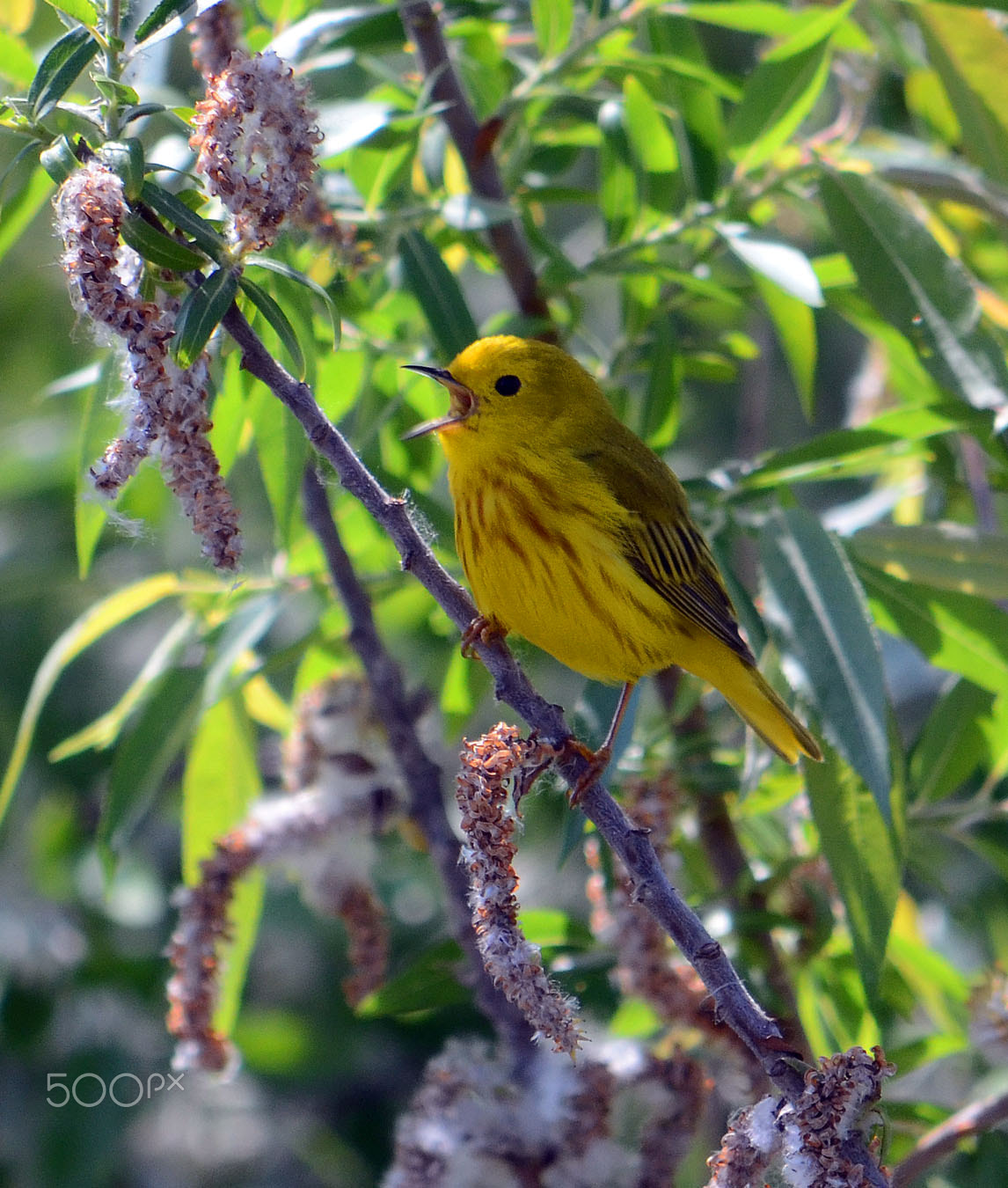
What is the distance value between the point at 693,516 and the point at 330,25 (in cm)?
87

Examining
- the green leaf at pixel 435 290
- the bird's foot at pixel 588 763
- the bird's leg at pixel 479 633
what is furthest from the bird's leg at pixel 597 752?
the green leaf at pixel 435 290

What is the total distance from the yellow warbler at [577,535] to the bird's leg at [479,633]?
0.01m

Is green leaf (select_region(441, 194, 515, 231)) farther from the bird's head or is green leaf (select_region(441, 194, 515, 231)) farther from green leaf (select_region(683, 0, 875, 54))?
green leaf (select_region(683, 0, 875, 54))

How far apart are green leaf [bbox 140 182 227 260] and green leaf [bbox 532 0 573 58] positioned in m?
0.99

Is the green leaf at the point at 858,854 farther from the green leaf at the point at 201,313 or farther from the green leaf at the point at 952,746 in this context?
the green leaf at the point at 201,313

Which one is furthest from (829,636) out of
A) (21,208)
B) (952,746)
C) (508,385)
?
(21,208)

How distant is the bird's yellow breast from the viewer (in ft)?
6.43

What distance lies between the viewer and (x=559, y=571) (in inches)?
78.4

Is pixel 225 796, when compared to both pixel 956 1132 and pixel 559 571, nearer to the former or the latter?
pixel 559 571

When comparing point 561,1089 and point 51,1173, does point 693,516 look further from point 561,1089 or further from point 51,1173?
point 51,1173

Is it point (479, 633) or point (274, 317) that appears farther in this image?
point (479, 633)

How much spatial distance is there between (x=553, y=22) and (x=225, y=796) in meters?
1.31

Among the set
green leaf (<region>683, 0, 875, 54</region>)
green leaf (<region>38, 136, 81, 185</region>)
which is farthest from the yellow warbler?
green leaf (<region>38, 136, 81, 185</region>)

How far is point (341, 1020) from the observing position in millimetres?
2953
